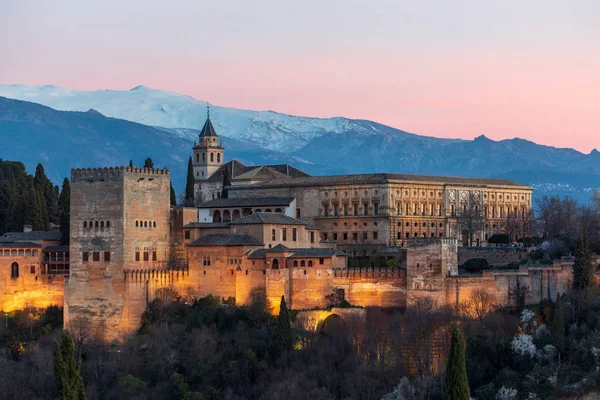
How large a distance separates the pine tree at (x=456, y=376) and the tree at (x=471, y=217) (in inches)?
1374

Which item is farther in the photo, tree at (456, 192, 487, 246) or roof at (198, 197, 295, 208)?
tree at (456, 192, 487, 246)

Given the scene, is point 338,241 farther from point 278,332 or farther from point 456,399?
point 456,399

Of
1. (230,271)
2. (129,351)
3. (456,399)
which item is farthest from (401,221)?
(456,399)

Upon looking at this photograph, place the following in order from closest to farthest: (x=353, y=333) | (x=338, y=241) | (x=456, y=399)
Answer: (x=456, y=399)
(x=353, y=333)
(x=338, y=241)

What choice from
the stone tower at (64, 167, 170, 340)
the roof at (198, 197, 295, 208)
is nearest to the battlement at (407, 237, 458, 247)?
the stone tower at (64, 167, 170, 340)

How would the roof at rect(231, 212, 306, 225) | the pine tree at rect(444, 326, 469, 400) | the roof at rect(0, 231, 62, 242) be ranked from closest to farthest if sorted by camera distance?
the pine tree at rect(444, 326, 469, 400)
the roof at rect(231, 212, 306, 225)
the roof at rect(0, 231, 62, 242)

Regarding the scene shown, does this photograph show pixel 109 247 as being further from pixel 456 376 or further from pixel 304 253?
pixel 456 376

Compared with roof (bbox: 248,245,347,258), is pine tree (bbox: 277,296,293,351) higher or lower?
lower

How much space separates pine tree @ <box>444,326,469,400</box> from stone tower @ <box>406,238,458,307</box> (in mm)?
12542

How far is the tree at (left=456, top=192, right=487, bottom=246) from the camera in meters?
90.2

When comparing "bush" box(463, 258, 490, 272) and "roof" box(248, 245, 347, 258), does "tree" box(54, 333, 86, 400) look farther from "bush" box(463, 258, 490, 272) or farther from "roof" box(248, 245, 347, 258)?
"bush" box(463, 258, 490, 272)

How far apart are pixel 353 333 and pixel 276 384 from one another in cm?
580

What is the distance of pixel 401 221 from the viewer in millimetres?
89125

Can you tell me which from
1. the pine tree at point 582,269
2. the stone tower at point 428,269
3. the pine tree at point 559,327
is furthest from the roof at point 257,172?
the pine tree at point 559,327
